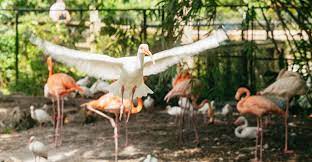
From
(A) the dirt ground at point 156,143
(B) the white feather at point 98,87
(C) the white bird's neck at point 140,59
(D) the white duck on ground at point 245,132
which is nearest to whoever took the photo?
(C) the white bird's neck at point 140,59

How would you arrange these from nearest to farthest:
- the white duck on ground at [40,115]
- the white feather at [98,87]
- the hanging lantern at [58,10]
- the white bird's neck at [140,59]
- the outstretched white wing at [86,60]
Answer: the outstretched white wing at [86,60], the white bird's neck at [140,59], the white duck on ground at [40,115], the hanging lantern at [58,10], the white feather at [98,87]

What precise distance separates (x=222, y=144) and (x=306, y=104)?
330cm

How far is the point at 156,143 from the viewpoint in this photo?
9625 millimetres

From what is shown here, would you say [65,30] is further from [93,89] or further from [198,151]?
[198,151]

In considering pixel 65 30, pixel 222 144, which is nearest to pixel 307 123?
pixel 222 144

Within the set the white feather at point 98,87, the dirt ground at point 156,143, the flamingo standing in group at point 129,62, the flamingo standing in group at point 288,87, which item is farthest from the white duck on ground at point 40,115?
the flamingo standing in group at point 288,87

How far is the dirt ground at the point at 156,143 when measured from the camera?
873cm

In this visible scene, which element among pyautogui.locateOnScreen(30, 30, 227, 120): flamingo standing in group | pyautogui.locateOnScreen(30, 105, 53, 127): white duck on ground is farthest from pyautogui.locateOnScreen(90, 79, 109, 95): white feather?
pyautogui.locateOnScreen(30, 30, 227, 120): flamingo standing in group

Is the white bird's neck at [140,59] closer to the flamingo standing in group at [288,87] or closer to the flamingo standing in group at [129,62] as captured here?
the flamingo standing in group at [129,62]

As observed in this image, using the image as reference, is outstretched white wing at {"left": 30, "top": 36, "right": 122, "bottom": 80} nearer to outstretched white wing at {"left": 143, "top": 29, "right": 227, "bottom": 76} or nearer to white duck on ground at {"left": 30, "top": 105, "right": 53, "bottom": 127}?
outstretched white wing at {"left": 143, "top": 29, "right": 227, "bottom": 76}

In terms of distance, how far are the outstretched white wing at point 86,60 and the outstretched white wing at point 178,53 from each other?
36 centimetres

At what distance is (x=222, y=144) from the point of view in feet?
31.4

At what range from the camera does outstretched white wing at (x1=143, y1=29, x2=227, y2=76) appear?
6.64 metres

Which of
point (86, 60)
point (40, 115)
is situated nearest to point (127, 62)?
point (86, 60)
